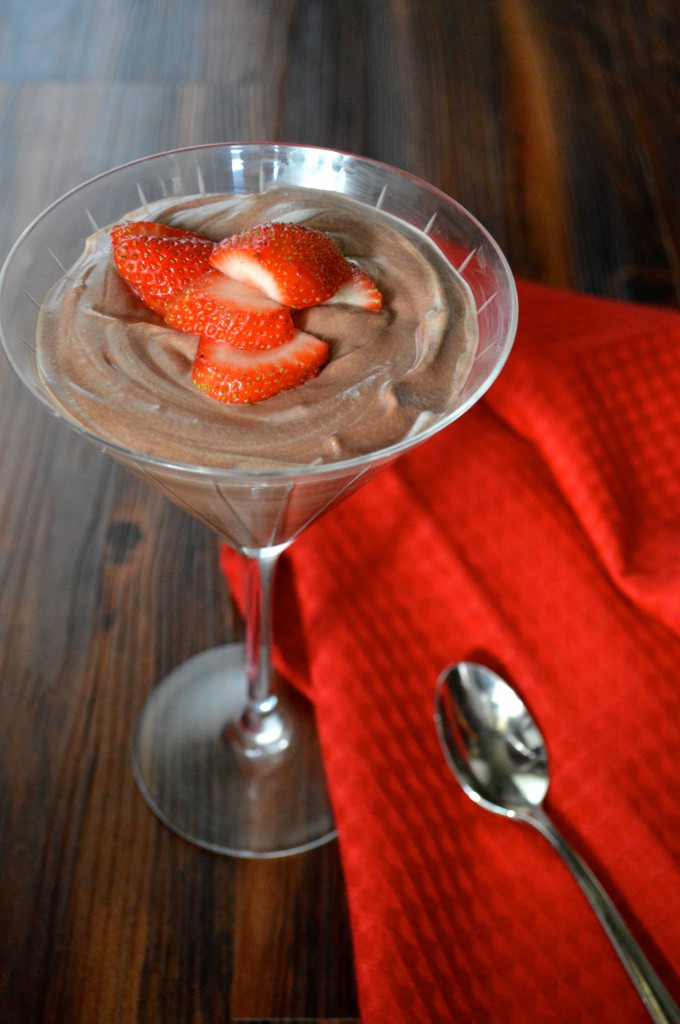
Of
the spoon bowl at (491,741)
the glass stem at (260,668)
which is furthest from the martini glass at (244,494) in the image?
the spoon bowl at (491,741)

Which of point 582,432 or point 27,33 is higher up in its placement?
point 27,33

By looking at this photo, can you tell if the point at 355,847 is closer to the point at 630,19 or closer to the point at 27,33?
the point at 27,33

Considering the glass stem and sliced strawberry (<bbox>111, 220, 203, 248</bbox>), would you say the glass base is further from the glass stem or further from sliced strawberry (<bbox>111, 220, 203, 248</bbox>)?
sliced strawberry (<bbox>111, 220, 203, 248</bbox>)

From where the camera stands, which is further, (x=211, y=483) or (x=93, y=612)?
(x=93, y=612)

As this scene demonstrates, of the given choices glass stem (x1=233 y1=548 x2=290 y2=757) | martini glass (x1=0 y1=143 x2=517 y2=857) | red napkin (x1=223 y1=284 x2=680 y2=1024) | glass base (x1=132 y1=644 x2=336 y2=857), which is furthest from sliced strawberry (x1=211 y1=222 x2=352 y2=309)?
glass base (x1=132 y1=644 x2=336 y2=857)

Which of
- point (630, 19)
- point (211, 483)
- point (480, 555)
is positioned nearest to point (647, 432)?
point (480, 555)

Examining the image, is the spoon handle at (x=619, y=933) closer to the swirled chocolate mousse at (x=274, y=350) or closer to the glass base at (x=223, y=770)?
the glass base at (x=223, y=770)

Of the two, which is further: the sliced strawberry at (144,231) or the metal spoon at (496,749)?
the metal spoon at (496,749)

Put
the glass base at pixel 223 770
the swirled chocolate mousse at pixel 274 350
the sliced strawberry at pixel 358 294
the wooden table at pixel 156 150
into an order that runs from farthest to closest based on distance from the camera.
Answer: the glass base at pixel 223 770
the wooden table at pixel 156 150
the sliced strawberry at pixel 358 294
the swirled chocolate mousse at pixel 274 350

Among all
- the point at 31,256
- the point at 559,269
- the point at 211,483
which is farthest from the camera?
the point at 559,269
